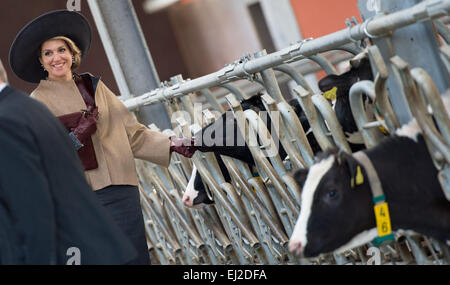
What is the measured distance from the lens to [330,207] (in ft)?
9.09

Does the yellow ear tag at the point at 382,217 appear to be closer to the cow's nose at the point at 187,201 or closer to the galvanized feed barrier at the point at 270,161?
the galvanized feed barrier at the point at 270,161

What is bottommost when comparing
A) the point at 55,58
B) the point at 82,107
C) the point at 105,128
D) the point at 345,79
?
the point at 345,79

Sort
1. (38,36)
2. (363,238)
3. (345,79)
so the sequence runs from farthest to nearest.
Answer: (38,36), (345,79), (363,238)

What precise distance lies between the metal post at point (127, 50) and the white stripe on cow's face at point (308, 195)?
284 centimetres

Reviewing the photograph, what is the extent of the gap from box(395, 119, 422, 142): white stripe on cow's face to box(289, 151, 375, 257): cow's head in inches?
8.6

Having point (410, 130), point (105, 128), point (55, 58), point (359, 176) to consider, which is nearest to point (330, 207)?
point (359, 176)

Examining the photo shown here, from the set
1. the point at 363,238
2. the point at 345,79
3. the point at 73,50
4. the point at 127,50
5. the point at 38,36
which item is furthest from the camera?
the point at 127,50

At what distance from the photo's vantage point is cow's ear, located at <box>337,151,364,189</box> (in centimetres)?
270

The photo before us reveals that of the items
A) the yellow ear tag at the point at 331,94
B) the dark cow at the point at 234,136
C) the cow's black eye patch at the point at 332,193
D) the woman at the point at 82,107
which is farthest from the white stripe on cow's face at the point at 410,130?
the woman at the point at 82,107

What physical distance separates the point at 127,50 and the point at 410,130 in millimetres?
3218

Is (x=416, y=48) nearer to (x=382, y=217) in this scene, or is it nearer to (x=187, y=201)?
(x=382, y=217)
